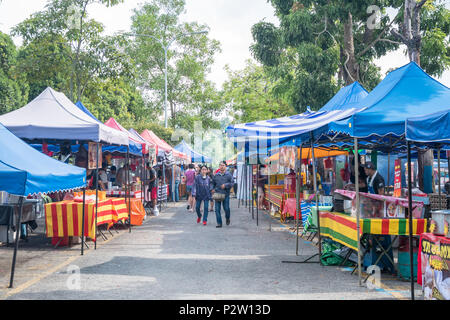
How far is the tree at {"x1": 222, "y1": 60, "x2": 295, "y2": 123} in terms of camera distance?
36.1 meters

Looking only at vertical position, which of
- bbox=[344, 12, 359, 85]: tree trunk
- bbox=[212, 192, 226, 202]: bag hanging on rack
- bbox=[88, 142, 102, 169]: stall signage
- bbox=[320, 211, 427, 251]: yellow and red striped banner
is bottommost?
bbox=[320, 211, 427, 251]: yellow and red striped banner

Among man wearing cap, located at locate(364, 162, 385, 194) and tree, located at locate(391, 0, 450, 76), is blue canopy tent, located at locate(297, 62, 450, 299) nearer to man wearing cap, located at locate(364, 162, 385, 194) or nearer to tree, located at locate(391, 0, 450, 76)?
man wearing cap, located at locate(364, 162, 385, 194)

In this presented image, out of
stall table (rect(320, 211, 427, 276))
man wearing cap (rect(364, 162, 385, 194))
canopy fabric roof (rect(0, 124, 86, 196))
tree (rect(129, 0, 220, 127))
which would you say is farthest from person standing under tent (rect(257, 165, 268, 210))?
tree (rect(129, 0, 220, 127))

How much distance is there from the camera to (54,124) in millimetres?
10984

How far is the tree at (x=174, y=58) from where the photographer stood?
52.3 metres

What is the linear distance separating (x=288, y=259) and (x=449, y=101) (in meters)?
4.21

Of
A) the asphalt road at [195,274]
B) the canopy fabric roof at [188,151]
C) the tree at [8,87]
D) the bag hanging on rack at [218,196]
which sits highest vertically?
the tree at [8,87]

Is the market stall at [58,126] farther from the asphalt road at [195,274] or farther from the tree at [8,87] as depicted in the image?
the tree at [8,87]

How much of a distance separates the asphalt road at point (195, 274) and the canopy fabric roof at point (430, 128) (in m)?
2.30

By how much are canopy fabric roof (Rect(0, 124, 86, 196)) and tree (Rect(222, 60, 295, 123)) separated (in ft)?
88.9

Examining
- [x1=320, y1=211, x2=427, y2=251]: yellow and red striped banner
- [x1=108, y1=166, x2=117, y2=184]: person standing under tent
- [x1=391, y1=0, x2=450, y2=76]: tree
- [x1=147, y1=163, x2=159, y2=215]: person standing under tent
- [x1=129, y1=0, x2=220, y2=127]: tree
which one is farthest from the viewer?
[x1=129, y1=0, x2=220, y2=127]: tree

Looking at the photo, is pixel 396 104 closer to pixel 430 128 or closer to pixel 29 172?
pixel 430 128

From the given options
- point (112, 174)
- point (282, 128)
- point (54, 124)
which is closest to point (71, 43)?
point (112, 174)

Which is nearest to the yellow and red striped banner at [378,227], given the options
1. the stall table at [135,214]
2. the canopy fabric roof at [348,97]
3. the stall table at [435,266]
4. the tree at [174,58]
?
the stall table at [435,266]
